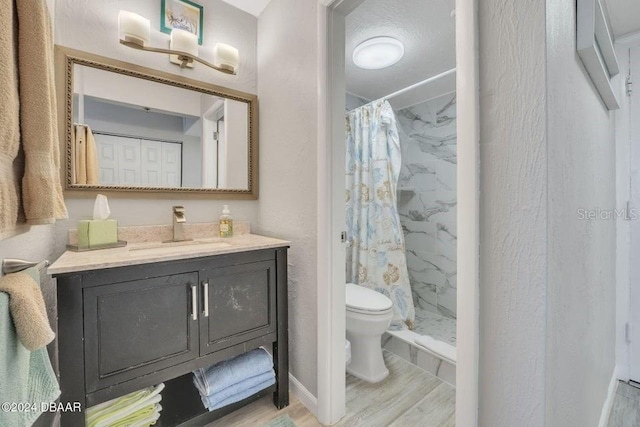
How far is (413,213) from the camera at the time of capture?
2.91 m

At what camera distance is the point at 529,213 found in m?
0.68

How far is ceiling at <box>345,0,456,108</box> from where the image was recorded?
162 centimetres

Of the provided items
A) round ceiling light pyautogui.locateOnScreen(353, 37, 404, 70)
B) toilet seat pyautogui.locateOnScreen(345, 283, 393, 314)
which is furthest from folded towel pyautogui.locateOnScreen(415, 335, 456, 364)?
round ceiling light pyautogui.locateOnScreen(353, 37, 404, 70)

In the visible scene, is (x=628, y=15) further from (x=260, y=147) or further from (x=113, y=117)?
(x=113, y=117)

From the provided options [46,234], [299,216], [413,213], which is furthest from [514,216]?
[413,213]

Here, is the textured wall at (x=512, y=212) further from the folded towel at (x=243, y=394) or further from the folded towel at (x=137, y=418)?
the folded towel at (x=137, y=418)

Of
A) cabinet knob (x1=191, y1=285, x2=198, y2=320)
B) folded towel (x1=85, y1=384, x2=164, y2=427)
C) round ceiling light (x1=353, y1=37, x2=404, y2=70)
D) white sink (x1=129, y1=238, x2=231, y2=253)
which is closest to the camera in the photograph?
folded towel (x1=85, y1=384, x2=164, y2=427)

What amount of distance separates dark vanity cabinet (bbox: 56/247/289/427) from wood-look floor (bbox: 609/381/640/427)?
5.78 ft

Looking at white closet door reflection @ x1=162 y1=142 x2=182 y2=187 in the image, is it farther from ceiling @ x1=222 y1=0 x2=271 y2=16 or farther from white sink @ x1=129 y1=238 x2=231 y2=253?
ceiling @ x1=222 y1=0 x2=271 y2=16

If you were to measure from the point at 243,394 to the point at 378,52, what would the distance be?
2312mm

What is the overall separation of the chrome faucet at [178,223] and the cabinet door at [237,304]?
47 cm

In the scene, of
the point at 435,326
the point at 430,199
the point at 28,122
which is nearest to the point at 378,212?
the point at 430,199

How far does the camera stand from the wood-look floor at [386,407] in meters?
1.35

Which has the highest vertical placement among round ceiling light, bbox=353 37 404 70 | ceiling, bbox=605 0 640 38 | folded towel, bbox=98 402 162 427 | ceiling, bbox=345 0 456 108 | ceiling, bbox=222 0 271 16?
ceiling, bbox=222 0 271 16
